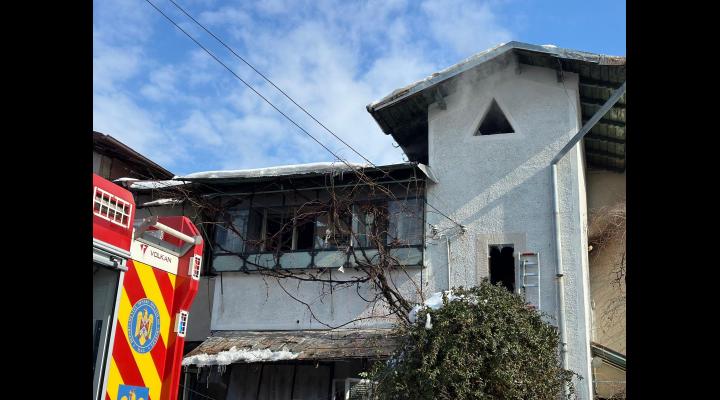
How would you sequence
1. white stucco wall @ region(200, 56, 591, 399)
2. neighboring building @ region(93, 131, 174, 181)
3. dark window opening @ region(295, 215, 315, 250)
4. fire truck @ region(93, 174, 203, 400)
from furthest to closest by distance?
1. neighboring building @ region(93, 131, 174, 181)
2. dark window opening @ region(295, 215, 315, 250)
3. white stucco wall @ region(200, 56, 591, 399)
4. fire truck @ region(93, 174, 203, 400)

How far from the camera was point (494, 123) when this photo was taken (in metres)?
13.5

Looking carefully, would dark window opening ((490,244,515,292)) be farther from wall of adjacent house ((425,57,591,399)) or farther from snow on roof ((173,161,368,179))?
snow on roof ((173,161,368,179))

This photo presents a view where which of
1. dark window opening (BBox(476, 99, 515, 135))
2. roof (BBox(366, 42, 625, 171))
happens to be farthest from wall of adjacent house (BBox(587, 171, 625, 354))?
dark window opening (BBox(476, 99, 515, 135))

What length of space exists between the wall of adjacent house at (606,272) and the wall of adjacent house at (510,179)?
170cm

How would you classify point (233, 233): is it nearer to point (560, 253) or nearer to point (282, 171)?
point (282, 171)

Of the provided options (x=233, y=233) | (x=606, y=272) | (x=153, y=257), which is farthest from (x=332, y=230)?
(x=153, y=257)

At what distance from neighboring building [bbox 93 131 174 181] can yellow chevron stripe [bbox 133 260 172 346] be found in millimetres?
12046

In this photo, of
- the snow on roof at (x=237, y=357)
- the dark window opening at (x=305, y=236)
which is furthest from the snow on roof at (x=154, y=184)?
the snow on roof at (x=237, y=357)

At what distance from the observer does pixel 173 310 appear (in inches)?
163

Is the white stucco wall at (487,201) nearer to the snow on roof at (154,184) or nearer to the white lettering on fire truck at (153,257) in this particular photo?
the snow on roof at (154,184)

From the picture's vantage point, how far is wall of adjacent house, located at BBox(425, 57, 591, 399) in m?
12.0

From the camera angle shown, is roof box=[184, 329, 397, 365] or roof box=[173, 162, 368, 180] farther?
roof box=[173, 162, 368, 180]

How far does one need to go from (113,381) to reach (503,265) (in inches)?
399
